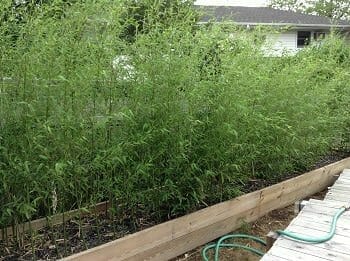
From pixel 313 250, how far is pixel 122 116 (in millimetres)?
1356

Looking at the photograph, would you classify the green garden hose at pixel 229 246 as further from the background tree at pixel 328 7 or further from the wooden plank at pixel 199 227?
the background tree at pixel 328 7

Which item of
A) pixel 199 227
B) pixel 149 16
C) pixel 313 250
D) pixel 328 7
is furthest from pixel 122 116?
pixel 328 7

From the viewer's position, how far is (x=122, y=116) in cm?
243

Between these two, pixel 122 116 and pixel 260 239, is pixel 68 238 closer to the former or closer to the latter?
pixel 122 116

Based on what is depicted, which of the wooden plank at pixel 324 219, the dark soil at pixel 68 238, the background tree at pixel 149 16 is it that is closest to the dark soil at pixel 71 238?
the dark soil at pixel 68 238

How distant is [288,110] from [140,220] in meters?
1.86

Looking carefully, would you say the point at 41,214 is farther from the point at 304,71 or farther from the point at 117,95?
the point at 304,71

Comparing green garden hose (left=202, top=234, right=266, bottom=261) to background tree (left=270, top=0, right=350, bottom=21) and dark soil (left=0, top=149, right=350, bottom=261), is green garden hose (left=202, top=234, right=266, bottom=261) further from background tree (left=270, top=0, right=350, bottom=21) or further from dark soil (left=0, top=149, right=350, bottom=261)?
background tree (left=270, top=0, right=350, bottom=21)

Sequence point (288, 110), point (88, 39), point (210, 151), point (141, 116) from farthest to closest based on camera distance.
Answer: point (288, 110) → point (210, 151) → point (141, 116) → point (88, 39)

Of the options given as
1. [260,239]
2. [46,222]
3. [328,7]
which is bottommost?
[260,239]

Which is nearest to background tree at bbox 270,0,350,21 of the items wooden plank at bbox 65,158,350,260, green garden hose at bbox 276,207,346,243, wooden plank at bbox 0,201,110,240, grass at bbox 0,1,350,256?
→ wooden plank at bbox 65,158,350,260

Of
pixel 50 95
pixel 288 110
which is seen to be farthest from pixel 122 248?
pixel 288 110

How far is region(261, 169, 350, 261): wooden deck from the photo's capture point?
2262 mm

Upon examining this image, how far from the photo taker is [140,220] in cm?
294
